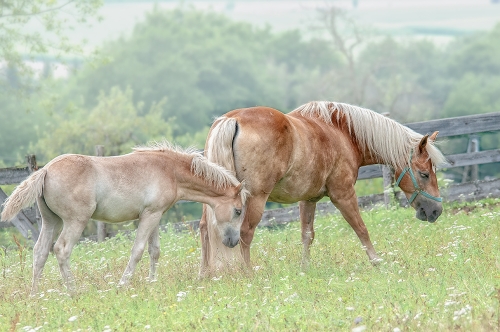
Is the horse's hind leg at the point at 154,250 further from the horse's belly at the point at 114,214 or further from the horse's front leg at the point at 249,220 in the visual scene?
the horse's front leg at the point at 249,220

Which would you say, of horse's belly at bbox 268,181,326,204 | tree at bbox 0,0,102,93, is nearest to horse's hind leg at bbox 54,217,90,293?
horse's belly at bbox 268,181,326,204

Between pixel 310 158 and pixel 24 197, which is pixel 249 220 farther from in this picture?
pixel 24 197

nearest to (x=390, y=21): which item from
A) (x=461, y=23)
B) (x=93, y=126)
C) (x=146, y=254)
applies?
(x=461, y=23)

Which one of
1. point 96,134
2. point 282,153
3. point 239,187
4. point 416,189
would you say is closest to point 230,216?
point 239,187

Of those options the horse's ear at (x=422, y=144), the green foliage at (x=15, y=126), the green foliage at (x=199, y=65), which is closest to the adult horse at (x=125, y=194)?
the horse's ear at (x=422, y=144)

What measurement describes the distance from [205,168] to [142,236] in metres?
0.90

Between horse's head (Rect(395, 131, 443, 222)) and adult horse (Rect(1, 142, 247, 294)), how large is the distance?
215cm

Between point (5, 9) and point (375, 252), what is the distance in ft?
69.0

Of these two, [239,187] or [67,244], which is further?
[239,187]

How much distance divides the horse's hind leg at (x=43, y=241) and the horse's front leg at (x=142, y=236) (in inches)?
29.8

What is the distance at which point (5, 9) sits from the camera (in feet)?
83.3

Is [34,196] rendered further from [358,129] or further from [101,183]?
[358,129]

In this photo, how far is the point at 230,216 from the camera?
23.8 ft

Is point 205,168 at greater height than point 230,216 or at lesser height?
greater
